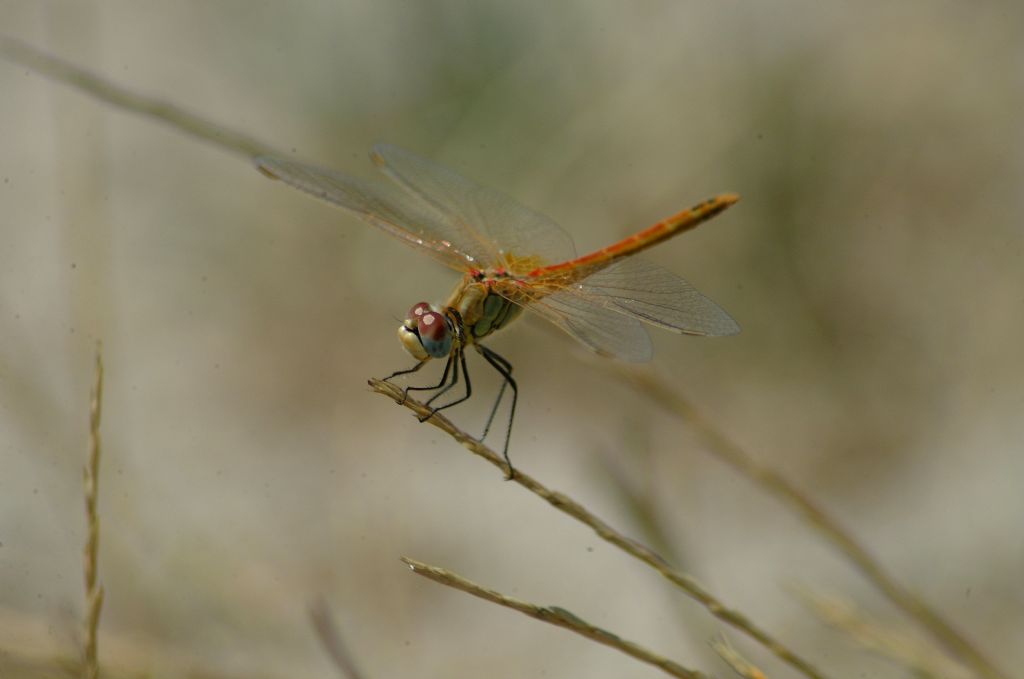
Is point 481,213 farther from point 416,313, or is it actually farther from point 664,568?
point 664,568

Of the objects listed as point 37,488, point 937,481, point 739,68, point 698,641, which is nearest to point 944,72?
point 739,68

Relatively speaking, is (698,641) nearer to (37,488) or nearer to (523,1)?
(37,488)

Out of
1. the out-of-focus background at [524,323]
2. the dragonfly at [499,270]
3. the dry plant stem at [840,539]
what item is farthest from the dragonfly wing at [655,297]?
the out-of-focus background at [524,323]

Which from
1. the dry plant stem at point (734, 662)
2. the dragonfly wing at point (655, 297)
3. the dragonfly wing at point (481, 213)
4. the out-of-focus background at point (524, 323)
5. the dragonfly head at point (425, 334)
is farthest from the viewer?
the out-of-focus background at point (524, 323)

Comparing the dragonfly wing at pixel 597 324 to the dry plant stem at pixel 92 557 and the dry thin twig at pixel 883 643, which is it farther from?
the dry plant stem at pixel 92 557

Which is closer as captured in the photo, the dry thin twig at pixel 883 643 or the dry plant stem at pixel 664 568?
the dry plant stem at pixel 664 568

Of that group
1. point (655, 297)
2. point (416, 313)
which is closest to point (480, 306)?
point (416, 313)
